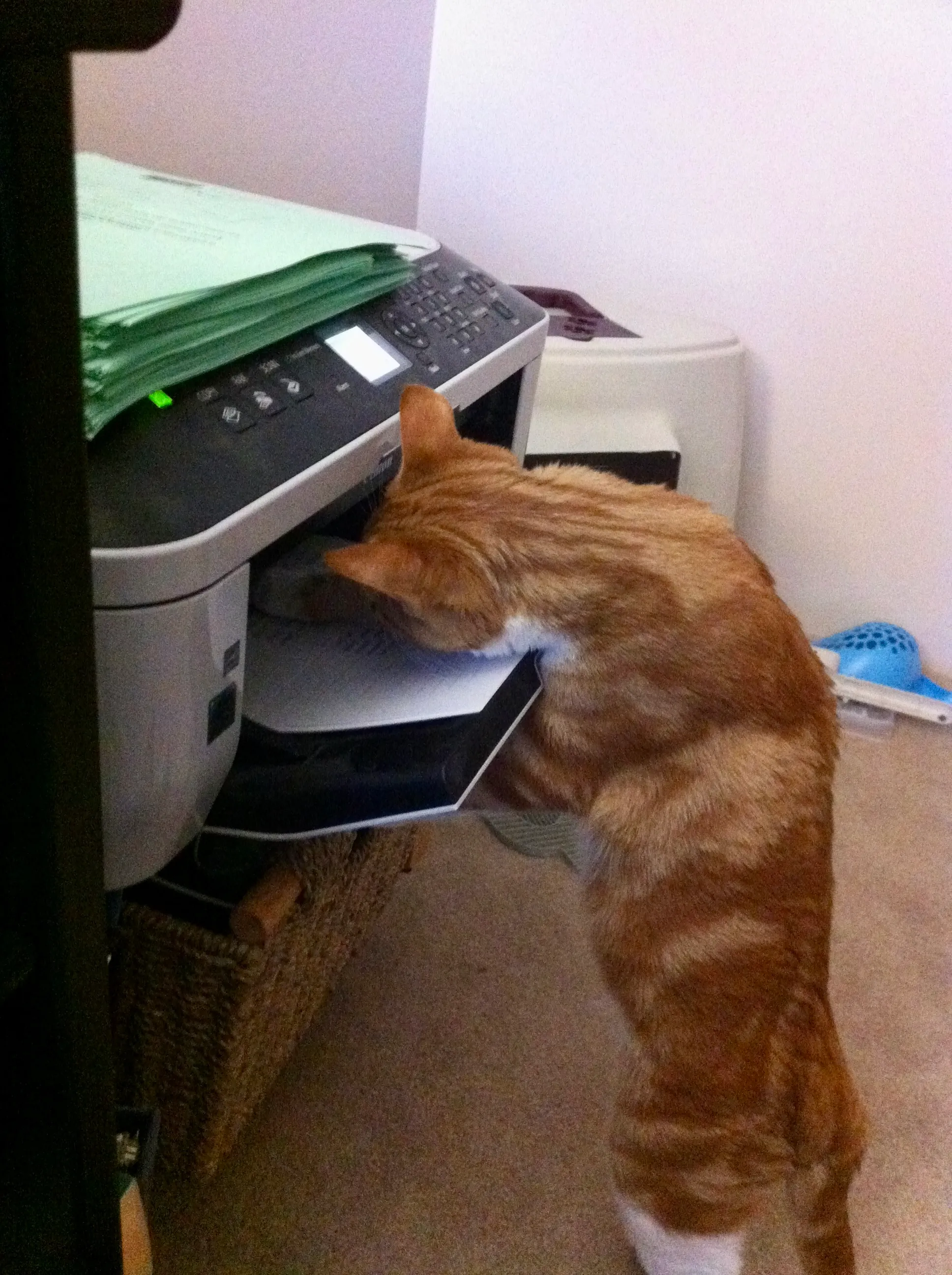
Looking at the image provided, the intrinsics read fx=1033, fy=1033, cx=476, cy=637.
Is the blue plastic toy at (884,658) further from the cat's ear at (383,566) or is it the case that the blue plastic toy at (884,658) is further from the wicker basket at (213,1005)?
the cat's ear at (383,566)

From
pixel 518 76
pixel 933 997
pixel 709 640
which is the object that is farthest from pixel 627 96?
pixel 933 997

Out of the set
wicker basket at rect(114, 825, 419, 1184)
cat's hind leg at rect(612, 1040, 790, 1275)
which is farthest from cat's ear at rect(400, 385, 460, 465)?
cat's hind leg at rect(612, 1040, 790, 1275)

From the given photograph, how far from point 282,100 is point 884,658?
1.31m

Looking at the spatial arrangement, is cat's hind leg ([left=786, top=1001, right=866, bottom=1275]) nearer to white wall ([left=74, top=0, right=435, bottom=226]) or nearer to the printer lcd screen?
the printer lcd screen

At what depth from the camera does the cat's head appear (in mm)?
Result: 695

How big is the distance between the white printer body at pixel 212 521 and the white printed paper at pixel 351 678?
0.02 m

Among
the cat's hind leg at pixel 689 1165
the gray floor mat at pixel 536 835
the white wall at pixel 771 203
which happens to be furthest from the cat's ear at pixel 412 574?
the white wall at pixel 771 203

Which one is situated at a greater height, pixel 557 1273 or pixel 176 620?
pixel 176 620

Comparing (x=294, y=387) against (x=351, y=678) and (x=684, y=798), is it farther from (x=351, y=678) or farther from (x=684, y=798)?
(x=684, y=798)

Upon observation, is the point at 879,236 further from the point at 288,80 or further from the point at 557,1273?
the point at 557,1273

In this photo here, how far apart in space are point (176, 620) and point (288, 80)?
3.39 ft

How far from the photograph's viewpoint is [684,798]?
0.81 meters

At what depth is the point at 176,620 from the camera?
1.65 feet

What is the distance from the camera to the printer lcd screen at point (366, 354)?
2.24ft
